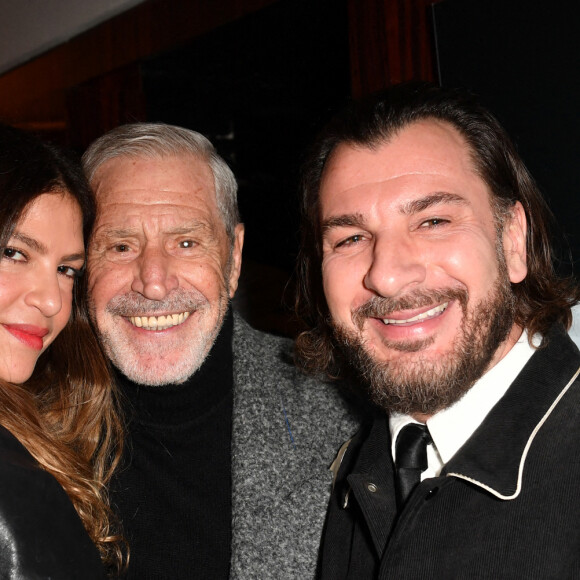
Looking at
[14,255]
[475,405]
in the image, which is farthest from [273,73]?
[475,405]

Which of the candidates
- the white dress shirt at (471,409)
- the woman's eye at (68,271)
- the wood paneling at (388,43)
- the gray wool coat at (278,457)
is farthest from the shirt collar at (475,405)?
the wood paneling at (388,43)

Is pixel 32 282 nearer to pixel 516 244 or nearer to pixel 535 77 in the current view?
pixel 516 244

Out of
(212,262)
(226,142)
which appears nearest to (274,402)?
(212,262)

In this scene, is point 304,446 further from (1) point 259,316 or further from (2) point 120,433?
(1) point 259,316

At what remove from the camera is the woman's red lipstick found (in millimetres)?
1543

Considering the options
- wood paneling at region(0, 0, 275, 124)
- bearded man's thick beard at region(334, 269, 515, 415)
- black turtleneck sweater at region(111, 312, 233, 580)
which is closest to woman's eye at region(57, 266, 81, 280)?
black turtleneck sweater at region(111, 312, 233, 580)

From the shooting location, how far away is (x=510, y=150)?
1.65 meters

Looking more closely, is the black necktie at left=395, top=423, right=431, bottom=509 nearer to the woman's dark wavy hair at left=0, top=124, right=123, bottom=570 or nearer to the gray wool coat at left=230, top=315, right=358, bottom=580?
the gray wool coat at left=230, top=315, right=358, bottom=580

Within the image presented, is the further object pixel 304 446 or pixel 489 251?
pixel 304 446

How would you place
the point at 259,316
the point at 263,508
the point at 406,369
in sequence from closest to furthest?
the point at 406,369, the point at 263,508, the point at 259,316

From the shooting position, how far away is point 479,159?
1.54 metres

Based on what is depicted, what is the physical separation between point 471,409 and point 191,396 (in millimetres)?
866

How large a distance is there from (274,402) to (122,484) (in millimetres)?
461

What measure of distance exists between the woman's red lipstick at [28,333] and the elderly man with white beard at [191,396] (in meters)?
0.31
